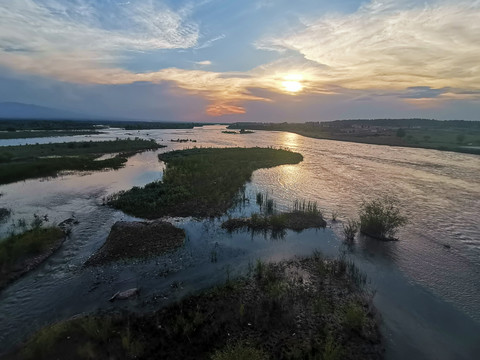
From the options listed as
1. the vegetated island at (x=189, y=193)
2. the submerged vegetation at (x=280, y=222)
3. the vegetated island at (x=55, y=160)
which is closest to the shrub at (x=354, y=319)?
the submerged vegetation at (x=280, y=222)

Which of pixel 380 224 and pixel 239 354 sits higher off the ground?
pixel 380 224

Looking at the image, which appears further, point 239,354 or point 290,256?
point 290,256

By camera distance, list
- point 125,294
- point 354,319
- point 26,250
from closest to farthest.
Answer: point 354,319
point 125,294
point 26,250

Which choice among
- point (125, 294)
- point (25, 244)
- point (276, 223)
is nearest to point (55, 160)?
point (25, 244)

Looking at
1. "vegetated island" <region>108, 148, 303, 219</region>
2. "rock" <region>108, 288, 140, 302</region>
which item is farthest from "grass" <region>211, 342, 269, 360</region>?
"vegetated island" <region>108, 148, 303, 219</region>

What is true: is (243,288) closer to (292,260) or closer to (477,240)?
(292,260)

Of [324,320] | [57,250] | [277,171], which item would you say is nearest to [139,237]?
[57,250]

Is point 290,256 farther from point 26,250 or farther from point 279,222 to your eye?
point 26,250

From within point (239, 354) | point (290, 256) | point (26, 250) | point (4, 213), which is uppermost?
point (239, 354)

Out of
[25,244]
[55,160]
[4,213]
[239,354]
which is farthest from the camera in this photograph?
[55,160]
